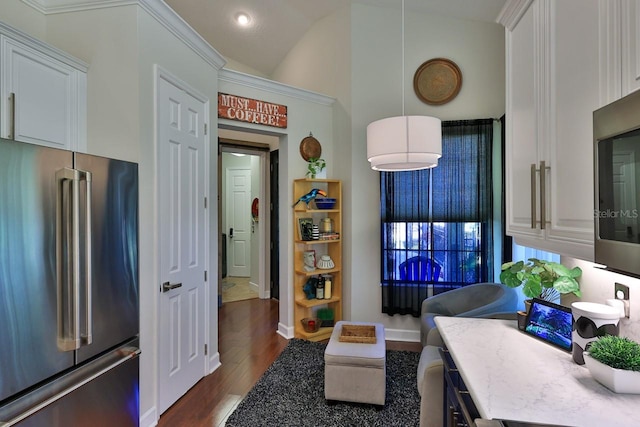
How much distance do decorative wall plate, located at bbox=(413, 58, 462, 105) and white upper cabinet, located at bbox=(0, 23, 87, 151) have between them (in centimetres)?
299

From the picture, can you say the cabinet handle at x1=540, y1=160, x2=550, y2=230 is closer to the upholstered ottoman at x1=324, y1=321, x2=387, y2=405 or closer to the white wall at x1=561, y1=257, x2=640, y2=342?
the white wall at x1=561, y1=257, x2=640, y2=342

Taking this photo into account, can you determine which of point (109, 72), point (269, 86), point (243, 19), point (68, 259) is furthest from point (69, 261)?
point (243, 19)

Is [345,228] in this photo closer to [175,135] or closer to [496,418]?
[175,135]

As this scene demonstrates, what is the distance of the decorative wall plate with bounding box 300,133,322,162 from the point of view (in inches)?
149

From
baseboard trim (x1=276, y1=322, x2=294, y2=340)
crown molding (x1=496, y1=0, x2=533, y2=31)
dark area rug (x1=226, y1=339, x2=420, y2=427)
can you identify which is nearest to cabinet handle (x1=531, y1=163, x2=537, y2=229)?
crown molding (x1=496, y1=0, x2=533, y2=31)

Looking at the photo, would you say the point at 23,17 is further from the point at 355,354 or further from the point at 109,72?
the point at 355,354

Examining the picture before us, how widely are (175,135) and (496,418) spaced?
246 cm

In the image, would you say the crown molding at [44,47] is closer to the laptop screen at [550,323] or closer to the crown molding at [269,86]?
the crown molding at [269,86]

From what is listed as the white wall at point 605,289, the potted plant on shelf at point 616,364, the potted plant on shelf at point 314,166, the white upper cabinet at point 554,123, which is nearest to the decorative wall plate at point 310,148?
the potted plant on shelf at point 314,166

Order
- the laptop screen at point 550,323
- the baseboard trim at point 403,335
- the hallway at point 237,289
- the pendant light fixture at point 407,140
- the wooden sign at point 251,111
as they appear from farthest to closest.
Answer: the hallway at point 237,289
the baseboard trim at point 403,335
the wooden sign at point 251,111
the pendant light fixture at point 407,140
the laptop screen at point 550,323

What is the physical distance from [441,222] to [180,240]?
8.22ft

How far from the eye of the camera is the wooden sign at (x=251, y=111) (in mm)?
3189

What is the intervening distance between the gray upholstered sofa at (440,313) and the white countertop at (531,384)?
0.45m

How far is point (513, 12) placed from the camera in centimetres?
156
